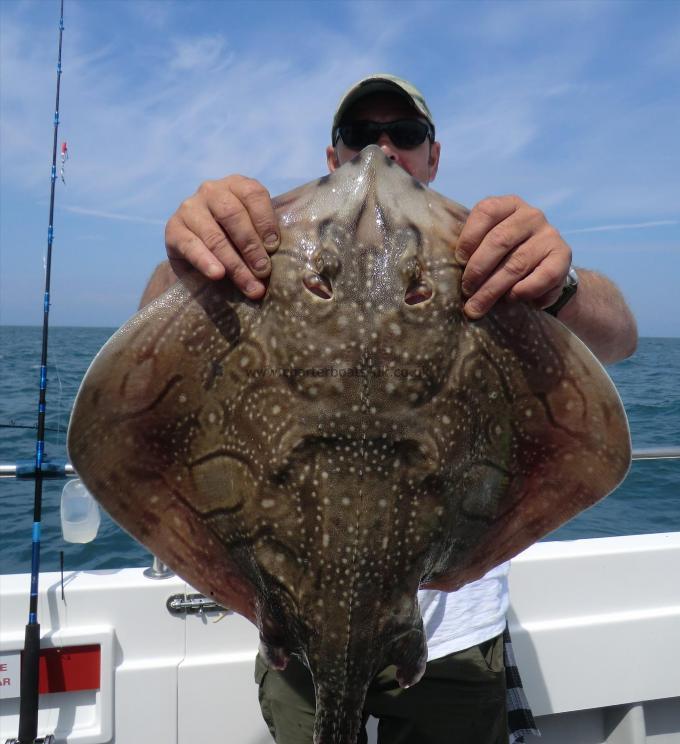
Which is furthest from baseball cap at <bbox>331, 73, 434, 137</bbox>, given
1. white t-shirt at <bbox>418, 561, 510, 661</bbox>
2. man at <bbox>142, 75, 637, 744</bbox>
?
white t-shirt at <bbox>418, 561, 510, 661</bbox>

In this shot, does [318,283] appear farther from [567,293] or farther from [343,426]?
[567,293]

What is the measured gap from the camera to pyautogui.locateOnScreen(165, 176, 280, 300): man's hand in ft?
5.61

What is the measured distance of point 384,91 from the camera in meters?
2.74

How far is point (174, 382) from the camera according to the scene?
1.81 metres

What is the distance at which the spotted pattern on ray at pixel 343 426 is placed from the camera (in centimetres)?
171

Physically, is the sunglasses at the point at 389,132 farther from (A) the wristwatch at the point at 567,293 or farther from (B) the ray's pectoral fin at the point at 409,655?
(B) the ray's pectoral fin at the point at 409,655

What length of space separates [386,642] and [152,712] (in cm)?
226

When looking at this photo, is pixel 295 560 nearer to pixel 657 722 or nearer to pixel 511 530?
pixel 511 530

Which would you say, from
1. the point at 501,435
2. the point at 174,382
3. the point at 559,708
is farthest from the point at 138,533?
the point at 559,708

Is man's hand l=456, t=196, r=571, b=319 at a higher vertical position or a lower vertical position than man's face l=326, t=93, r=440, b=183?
lower

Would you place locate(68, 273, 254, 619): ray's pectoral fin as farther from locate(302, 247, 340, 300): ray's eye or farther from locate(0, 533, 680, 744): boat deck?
locate(0, 533, 680, 744): boat deck

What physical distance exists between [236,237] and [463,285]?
66cm

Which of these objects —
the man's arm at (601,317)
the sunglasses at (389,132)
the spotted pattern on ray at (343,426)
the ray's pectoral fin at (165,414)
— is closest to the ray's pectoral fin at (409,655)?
the spotted pattern on ray at (343,426)

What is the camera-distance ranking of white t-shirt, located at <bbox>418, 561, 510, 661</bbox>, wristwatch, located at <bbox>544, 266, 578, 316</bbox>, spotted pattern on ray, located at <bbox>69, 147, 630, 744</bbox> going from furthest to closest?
1. white t-shirt, located at <bbox>418, 561, 510, 661</bbox>
2. wristwatch, located at <bbox>544, 266, 578, 316</bbox>
3. spotted pattern on ray, located at <bbox>69, 147, 630, 744</bbox>
